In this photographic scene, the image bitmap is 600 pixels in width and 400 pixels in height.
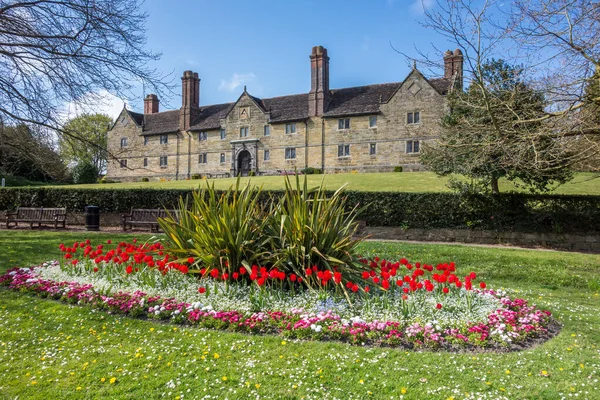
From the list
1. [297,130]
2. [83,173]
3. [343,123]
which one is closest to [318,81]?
[343,123]

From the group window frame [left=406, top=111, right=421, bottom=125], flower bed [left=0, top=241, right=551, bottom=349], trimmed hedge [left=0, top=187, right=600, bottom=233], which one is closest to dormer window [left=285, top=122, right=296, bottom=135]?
window frame [left=406, top=111, right=421, bottom=125]

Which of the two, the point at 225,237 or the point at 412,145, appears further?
the point at 412,145

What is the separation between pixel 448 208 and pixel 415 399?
14223 mm

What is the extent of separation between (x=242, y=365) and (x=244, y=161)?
4348 cm

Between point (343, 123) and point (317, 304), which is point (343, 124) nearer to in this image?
point (343, 123)

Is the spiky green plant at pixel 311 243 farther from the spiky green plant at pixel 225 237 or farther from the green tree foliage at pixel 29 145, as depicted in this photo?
the green tree foliage at pixel 29 145

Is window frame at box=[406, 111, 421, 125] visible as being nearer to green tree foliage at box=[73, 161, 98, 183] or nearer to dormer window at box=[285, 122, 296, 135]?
dormer window at box=[285, 122, 296, 135]

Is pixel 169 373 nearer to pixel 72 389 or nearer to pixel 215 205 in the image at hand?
pixel 72 389

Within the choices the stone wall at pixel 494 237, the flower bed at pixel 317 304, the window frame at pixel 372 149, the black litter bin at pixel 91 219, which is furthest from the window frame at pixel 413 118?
the flower bed at pixel 317 304

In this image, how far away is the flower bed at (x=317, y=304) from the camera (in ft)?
16.2

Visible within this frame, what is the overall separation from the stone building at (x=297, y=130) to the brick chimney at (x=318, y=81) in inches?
3.9

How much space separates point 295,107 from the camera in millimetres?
45469

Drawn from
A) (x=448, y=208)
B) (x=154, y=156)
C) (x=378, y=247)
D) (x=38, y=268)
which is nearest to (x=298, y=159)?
(x=154, y=156)

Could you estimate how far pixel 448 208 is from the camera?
16875mm
